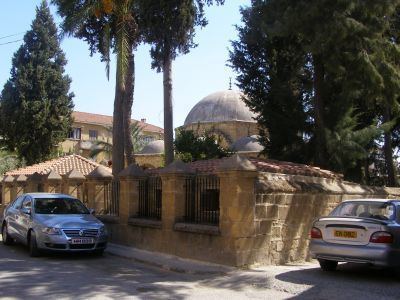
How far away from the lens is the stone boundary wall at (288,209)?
11.7m

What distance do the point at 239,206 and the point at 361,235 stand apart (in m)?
2.72

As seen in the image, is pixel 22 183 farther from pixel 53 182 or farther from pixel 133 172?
pixel 133 172

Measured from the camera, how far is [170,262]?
39.3 feet

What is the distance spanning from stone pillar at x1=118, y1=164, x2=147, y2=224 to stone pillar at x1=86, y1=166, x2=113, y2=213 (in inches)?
67.7

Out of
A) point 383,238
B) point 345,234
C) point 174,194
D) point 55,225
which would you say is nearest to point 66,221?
point 55,225

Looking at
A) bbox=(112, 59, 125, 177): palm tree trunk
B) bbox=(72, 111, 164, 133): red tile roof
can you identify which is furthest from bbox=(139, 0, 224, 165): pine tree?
bbox=(72, 111, 164, 133): red tile roof

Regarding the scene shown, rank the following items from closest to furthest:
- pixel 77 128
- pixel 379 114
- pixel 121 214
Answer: pixel 121 214 → pixel 379 114 → pixel 77 128

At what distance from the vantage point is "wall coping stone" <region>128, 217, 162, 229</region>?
13.6 metres

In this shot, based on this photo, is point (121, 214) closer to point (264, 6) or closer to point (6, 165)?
point (264, 6)

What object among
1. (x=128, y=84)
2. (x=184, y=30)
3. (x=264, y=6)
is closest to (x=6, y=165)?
(x=128, y=84)

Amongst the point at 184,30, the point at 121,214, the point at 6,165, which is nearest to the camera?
the point at 121,214

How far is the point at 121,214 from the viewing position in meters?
15.6

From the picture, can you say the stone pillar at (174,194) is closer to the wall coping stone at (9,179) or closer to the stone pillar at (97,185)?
the stone pillar at (97,185)

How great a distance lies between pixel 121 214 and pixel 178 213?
305cm
